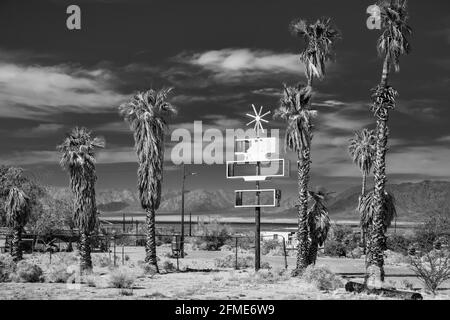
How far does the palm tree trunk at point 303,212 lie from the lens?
42.7 meters

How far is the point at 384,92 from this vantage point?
39.4m

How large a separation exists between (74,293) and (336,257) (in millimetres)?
47588

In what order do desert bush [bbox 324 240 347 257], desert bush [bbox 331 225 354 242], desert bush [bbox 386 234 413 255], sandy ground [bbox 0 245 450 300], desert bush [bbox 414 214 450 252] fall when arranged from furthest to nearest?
desert bush [bbox 331 225 354 242], desert bush [bbox 386 234 413 255], desert bush [bbox 324 240 347 257], desert bush [bbox 414 214 450 252], sandy ground [bbox 0 245 450 300]

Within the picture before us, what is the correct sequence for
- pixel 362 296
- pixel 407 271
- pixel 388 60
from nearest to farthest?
1. pixel 362 296
2. pixel 388 60
3. pixel 407 271

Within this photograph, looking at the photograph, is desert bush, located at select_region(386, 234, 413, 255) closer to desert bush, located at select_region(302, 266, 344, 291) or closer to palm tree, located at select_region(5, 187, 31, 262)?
desert bush, located at select_region(302, 266, 344, 291)

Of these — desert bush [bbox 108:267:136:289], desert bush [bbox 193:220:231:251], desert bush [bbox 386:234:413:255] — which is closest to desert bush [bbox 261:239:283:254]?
desert bush [bbox 193:220:231:251]

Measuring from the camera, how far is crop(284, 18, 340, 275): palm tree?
42.9 metres

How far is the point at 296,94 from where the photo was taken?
4391 cm

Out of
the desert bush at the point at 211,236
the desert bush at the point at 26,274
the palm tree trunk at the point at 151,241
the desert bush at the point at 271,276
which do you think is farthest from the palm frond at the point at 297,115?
the desert bush at the point at 211,236

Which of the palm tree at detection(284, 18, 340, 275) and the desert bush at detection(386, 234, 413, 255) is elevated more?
the palm tree at detection(284, 18, 340, 275)

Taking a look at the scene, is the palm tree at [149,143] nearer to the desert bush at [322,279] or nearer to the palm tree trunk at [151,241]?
the palm tree trunk at [151,241]

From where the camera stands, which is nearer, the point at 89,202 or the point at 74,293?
the point at 74,293

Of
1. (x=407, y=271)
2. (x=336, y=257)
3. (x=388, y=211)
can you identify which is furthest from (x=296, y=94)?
(x=336, y=257)

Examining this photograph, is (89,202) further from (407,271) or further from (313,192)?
(407,271)
